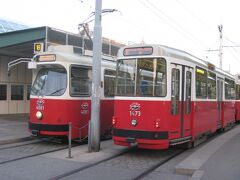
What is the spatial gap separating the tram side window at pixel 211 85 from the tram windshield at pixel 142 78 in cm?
423

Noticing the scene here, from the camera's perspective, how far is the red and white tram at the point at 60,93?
13258 mm

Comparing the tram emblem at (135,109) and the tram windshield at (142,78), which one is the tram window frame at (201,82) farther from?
the tram emblem at (135,109)

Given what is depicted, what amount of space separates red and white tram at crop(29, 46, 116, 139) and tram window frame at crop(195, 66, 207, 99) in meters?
3.78

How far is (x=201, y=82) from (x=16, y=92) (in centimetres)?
1605

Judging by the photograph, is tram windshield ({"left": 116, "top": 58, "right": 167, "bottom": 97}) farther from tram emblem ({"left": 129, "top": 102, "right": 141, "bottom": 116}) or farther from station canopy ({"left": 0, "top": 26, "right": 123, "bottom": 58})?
station canopy ({"left": 0, "top": 26, "right": 123, "bottom": 58})

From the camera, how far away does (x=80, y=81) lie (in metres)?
13.8

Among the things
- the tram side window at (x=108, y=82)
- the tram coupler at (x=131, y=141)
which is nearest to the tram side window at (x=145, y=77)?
the tram coupler at (x=131, y=141)

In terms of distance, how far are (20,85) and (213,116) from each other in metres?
15.2

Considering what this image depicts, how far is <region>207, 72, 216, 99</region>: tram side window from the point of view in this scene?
1494 cm

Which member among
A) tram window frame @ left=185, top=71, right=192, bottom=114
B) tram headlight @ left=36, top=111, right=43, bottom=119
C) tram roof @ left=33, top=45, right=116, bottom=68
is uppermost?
tram roof @ left=33, top=45, right=116, bottom=68

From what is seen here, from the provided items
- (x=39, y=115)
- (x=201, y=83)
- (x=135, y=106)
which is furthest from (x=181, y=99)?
(x=39, y=115)

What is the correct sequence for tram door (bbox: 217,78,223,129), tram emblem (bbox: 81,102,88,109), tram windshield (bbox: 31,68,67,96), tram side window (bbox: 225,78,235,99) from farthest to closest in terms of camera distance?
1. tram side window (bbox: 225,78,235,99)
2. tram door (bbox: 217,78,223,129)
3. tram emblem (bbox: 81,102,88,109)
4. tram windshield (bbox: 31,68,67,96)

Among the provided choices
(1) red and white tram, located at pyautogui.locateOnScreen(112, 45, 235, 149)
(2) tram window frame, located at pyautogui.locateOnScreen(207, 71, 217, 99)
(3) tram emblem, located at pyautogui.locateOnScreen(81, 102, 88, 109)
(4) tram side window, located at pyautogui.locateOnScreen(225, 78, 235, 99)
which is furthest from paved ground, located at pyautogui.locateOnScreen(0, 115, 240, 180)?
(4) tram side window, located at pyautogui.locateOnScreen(225, 78, 235, 99)

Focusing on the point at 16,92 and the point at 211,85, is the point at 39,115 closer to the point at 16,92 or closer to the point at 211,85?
the point at 211,85
